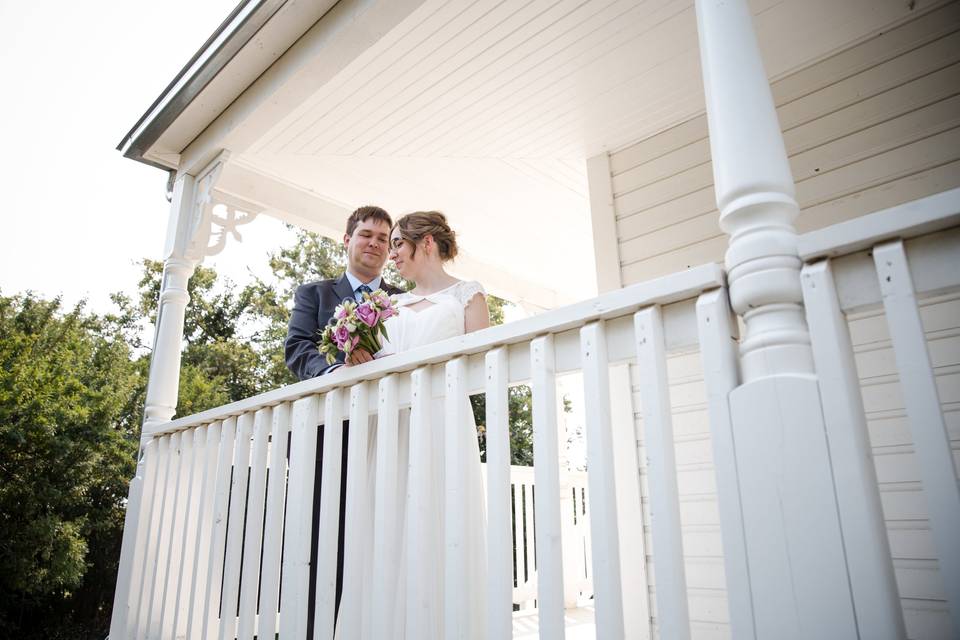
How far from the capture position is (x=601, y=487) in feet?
4.31

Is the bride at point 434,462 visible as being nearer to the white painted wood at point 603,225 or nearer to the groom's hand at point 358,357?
the groom's hand at point 358,357

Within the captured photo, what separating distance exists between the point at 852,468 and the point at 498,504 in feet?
2.53

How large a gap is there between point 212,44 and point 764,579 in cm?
314

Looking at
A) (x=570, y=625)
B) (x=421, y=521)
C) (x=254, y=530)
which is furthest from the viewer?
(x=570, y=625)

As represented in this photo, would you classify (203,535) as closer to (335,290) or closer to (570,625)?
(335,290)

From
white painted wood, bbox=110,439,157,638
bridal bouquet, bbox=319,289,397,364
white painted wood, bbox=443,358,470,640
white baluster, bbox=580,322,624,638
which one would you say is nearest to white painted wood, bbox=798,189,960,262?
white baluster, bbox=580,322,624,638

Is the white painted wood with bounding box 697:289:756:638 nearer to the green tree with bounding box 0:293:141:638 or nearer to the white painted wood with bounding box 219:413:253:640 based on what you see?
the white painted wood with bounding box 219:413:253:640

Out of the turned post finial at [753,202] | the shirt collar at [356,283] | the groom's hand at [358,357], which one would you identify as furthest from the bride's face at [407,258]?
the turned post finial at [753,202]

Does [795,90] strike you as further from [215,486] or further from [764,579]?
[215,486]

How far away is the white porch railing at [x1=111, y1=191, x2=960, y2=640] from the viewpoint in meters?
1.00

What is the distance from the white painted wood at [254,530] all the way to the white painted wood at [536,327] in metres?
0.10

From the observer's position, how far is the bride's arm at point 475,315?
2346mm

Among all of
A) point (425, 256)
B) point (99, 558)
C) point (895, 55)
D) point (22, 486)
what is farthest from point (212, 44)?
point (99, 558)

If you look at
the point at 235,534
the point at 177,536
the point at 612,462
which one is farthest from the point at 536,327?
the point at 177,536
